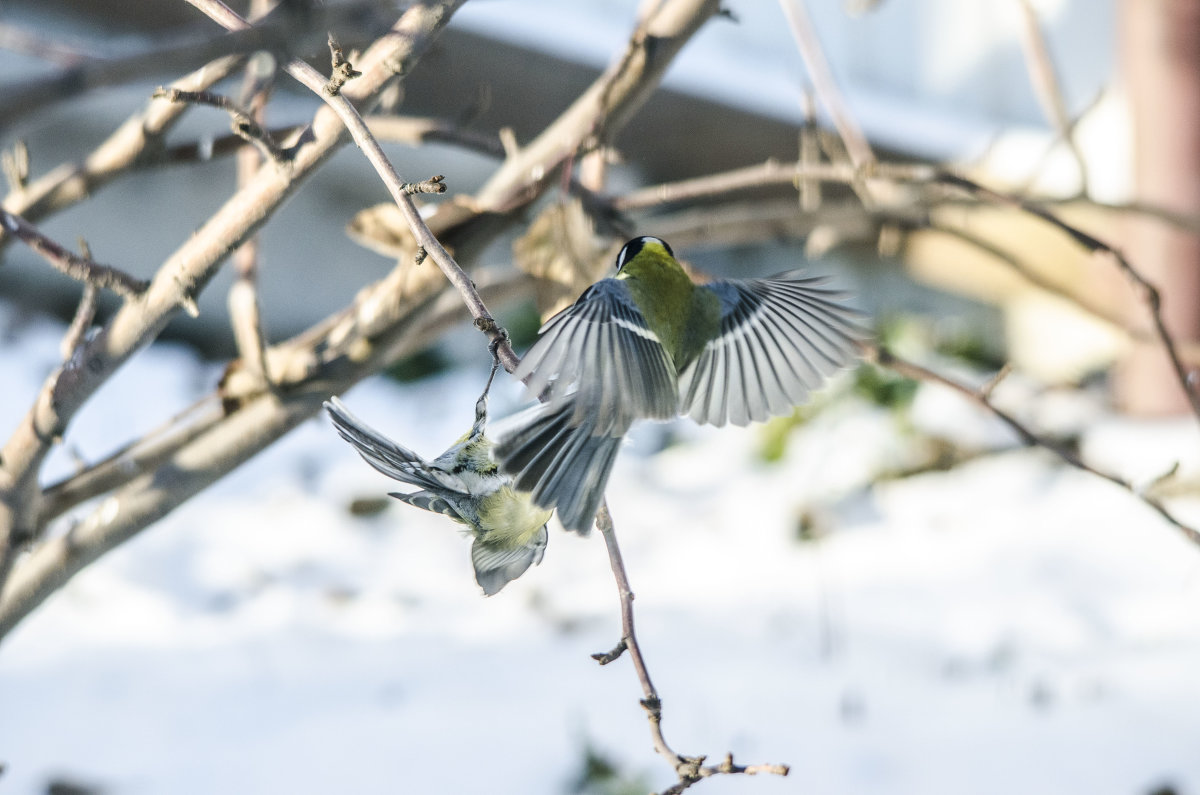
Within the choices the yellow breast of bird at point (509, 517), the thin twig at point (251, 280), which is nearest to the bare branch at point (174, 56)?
the yellow breast of bird at point (509, 517)

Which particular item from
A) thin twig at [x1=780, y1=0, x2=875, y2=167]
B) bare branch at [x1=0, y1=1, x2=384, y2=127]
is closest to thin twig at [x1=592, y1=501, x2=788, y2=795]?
bare branch at [x1=0, y1=1, x2=384, y2=127]

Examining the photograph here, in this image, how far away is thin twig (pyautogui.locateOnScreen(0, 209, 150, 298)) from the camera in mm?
921

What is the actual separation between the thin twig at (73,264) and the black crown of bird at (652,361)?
16.1 inches

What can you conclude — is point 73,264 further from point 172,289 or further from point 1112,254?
point 1112,254

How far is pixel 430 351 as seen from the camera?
3.46 m

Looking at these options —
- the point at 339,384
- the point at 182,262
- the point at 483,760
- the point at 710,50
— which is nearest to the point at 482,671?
the point at 483,760

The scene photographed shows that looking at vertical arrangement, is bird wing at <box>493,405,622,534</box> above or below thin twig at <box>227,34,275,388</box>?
below

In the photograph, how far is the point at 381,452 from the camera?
829 millimetres

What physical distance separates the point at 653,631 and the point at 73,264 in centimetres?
151

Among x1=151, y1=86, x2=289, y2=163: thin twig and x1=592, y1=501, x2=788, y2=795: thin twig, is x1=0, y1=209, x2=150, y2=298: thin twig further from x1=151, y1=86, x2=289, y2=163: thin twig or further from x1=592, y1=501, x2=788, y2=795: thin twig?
x1=592, y1=501, x2=788, y2=795: thin twig

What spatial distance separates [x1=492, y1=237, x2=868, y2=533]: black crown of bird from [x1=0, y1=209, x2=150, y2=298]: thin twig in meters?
0.41

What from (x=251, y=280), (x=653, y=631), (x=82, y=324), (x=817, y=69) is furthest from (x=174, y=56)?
(x=653, y=631)

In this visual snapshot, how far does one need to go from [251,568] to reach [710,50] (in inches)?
89.5

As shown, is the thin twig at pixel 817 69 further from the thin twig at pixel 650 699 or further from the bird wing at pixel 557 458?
the thin twig at pixel 650 699
